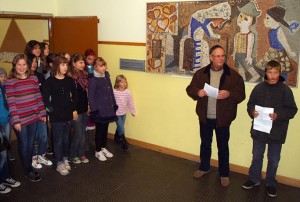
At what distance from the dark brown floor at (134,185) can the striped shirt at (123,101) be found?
2.31ft

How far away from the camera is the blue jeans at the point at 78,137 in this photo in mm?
3688

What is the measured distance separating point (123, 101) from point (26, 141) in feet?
4.75

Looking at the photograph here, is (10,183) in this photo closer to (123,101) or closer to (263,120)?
(123,101)

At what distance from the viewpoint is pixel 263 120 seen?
306 centimetres

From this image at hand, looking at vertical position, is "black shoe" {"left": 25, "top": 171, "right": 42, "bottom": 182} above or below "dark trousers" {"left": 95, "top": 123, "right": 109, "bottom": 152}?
below

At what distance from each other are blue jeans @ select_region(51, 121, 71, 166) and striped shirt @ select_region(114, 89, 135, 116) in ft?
2.91

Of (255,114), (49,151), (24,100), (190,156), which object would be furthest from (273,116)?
(49,151)

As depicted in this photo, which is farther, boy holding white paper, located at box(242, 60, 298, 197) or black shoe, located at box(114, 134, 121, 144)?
black shoe, located at box(114, 134, 121, 144)

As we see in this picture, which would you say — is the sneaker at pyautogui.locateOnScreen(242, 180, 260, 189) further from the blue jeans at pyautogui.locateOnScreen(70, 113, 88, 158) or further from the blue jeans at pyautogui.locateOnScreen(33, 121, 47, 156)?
the blue jeans at pyautogui.locateOnScreen(33, 121, 47, 156)

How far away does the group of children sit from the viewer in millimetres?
3160

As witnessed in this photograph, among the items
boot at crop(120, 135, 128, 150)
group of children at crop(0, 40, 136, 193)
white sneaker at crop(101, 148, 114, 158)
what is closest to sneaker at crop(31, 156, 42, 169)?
group of children at crop(0, 40, 136, 193)

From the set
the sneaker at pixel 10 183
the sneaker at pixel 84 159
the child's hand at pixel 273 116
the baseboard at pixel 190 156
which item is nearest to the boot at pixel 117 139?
the baseboard at pixel 190 156

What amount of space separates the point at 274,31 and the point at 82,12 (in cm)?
288

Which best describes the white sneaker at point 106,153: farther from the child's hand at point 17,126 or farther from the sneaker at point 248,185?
the sneaker at point 248,185
